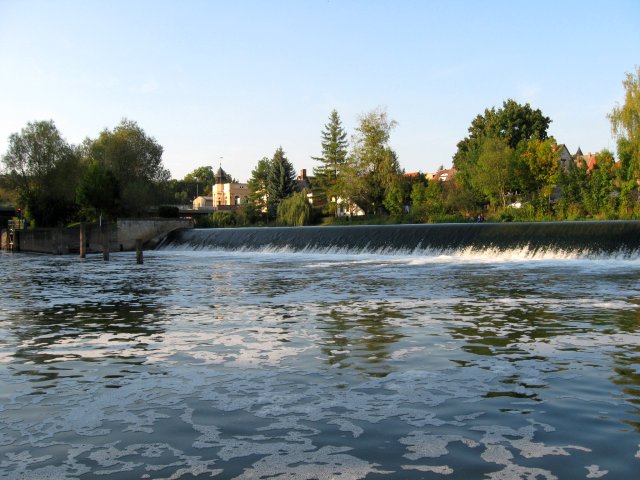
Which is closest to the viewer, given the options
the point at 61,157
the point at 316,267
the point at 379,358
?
the point at 379,358

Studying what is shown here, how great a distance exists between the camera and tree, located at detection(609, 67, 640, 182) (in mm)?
47188

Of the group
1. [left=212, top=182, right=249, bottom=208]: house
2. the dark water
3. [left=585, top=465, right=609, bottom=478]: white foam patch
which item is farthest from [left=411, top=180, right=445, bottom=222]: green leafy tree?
[left=212, top=182, right=249, bottom=208]: house

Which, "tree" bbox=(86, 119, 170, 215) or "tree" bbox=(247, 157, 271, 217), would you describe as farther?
"tree" bbox=(247, 157, 271, 217)

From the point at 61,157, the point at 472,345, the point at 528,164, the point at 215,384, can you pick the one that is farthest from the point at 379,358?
the point at 61,157

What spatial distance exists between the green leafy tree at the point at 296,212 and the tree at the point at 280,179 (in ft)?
48.2

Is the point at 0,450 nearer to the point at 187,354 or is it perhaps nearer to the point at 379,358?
the point at 187,354

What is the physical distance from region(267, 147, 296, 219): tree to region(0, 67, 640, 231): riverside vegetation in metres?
0.14

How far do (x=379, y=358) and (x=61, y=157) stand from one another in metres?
69.9

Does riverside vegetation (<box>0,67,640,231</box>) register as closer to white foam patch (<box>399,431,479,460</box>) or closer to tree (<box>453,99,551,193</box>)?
tree (<box>453,99,551,193</box>)

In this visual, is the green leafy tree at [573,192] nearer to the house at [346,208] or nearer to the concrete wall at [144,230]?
the house at [346,208]

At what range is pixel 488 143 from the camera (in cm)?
6281

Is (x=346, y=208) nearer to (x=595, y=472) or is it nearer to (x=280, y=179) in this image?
(x=280, y=179)

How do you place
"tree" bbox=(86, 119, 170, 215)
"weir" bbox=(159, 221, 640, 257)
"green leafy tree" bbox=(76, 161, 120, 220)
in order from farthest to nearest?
"tree" bbox=(86, 119, 170, 215)
"green leafy tree" bbox=(76, 161, 120, 220)
"weir" bbox=(159, 221, 640, 257)

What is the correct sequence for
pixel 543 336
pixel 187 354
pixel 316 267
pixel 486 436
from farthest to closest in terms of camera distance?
pixel 316 267 → pixel 543 336 → pixel 187 354 → pixel 486 436
